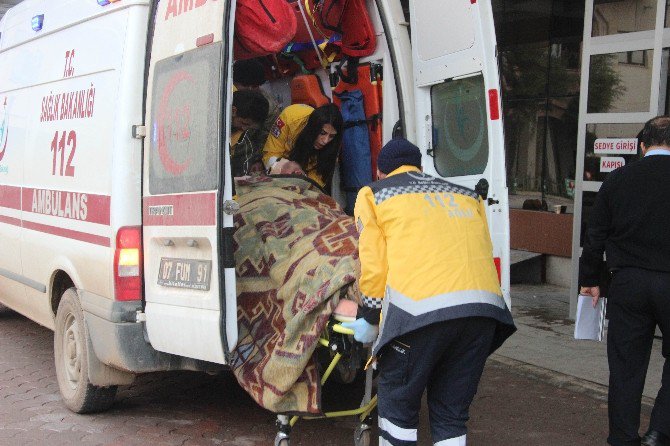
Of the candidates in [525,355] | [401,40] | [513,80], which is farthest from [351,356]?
[513,80]

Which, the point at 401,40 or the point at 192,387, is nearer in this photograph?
the point at 401,40

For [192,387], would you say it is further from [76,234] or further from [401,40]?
[401,40]

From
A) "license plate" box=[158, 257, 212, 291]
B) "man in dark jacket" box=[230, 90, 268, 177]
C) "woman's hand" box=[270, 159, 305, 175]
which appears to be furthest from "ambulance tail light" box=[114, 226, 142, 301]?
"man in dark jacket" box=[230, 90, 268, 177]

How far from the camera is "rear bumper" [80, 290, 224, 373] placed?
4.67m

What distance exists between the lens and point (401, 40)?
17.2 feet

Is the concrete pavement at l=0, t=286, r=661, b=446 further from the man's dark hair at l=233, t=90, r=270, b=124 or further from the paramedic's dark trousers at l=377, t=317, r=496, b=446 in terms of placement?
the man's dark hair at l=233, t=90, r=270, b=124

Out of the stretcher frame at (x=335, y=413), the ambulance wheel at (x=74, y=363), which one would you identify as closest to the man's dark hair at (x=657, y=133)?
the stretcher frame at (x=335, y=413)

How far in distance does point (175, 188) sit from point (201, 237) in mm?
363

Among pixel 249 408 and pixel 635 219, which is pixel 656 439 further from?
pixel 249 408

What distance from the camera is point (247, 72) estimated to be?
653 cm

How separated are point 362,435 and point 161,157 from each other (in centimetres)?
183

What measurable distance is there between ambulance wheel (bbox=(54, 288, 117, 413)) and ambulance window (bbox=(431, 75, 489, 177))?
7.81 feet

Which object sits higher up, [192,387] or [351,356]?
[351,356]

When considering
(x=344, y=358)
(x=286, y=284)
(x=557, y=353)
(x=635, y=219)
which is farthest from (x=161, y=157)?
(x=557, y=353)
